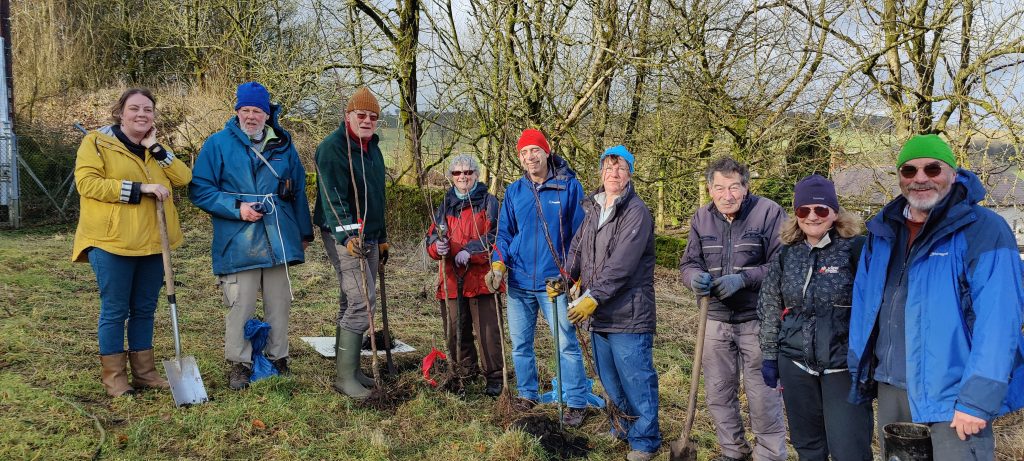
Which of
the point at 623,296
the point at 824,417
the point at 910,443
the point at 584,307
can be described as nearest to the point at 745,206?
the point at 623,296

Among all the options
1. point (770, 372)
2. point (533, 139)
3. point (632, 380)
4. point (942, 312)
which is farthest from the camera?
point (533, 139)

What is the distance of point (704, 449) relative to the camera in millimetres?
3832

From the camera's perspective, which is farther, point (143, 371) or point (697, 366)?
point (143, 371)

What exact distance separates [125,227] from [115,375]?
834 mm

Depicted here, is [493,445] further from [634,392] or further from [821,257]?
[821,257]

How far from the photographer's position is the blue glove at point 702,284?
312cm

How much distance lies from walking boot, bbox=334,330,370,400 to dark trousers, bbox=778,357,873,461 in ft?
7.66

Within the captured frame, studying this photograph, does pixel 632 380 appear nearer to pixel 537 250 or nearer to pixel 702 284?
pixel 702 284

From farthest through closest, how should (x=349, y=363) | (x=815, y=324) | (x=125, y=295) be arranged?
(x=349, y=363) → (x=125, y=295) → (x=815, y=324)

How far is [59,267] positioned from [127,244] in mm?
4949

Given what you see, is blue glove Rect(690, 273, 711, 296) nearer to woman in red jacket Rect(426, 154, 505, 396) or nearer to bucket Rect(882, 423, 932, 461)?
bucket Rect(882, 423, 932, 461)

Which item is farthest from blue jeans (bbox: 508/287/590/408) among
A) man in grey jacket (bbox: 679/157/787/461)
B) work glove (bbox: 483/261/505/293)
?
man in grey jacket (bbox: 679/157/787/461)

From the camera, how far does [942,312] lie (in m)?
2.25

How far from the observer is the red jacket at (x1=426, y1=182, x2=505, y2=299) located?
4.28 metres
